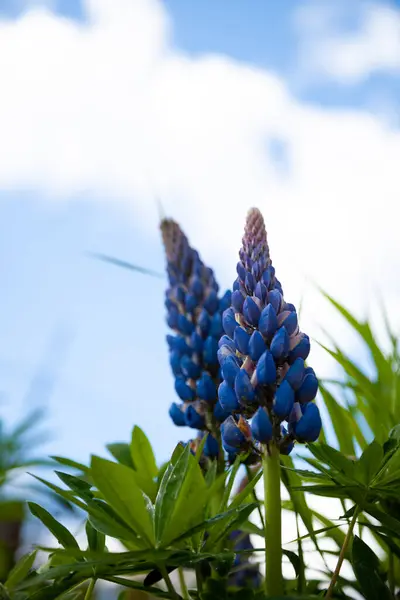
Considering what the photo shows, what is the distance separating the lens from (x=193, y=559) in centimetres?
57

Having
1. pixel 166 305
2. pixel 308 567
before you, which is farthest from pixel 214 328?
pixel 308 567

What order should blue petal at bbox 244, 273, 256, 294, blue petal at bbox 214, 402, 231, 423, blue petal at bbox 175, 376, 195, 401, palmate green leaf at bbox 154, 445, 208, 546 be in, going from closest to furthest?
1. palmate green leaf at bbox 154, 445, 208, 546
2. blue petal at bbox 244, 273, 256, 294
3. blue petal at bbox 214, 402, 231, 423
4. blue petal at bbox 175, 376, 195, 401

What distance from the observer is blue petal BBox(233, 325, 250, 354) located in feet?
2.20

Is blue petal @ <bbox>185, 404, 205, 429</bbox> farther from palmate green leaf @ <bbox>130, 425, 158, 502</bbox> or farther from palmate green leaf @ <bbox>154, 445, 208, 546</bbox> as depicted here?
palmate green leaf @ <bbox>154, 445, 208, 546</bbox>

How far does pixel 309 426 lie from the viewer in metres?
0.63

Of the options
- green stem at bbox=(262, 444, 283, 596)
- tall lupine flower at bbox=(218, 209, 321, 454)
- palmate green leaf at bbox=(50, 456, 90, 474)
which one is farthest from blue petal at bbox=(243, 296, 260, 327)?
palmate green leaf at bbox=(50, 456, 90, 474)

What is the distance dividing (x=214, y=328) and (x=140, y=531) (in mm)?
505

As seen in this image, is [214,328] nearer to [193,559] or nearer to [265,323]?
[265,323]

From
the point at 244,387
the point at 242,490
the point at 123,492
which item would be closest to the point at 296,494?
the point at 242,490

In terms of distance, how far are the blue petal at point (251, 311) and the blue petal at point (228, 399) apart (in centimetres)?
6

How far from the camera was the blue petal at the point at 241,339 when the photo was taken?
671 millimetres

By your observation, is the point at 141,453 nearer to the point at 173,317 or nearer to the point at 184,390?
the point at 184,390

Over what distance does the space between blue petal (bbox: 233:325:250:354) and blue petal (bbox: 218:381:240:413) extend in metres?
0.04

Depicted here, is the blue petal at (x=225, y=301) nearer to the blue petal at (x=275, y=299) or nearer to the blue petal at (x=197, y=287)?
the blue petal at (x=197, y=287)
